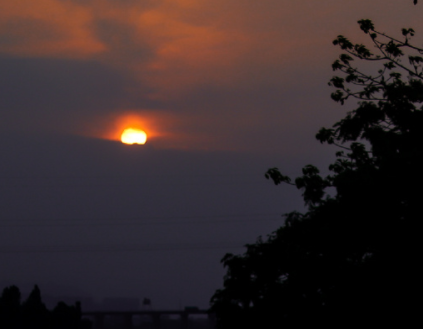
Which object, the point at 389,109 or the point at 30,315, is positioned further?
the point at 30,315

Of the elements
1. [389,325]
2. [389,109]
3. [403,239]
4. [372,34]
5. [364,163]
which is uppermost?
[372,34]

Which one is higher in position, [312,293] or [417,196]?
[417,196]

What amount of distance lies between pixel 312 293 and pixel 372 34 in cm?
887

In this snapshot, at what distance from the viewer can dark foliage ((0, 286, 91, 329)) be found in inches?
2916

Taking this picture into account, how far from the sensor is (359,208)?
21703 mm

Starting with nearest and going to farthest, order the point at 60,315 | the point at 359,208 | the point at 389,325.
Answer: the point at 389,325
the point at 359,208
the point at 60,315

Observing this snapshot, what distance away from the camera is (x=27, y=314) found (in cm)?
7719

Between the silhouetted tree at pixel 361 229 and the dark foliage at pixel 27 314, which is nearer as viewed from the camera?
the silhouetted tree at pixel 361 229

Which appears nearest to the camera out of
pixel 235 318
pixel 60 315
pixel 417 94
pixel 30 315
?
pixel 417 94

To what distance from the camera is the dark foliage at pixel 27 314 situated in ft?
243

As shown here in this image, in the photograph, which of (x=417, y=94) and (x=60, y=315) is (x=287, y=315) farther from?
Answer: (x=60, y=315)

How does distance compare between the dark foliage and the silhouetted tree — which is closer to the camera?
the silhouetted tree

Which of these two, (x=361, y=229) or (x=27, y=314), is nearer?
(x=361, y=229)

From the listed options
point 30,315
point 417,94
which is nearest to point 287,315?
point 417,94
